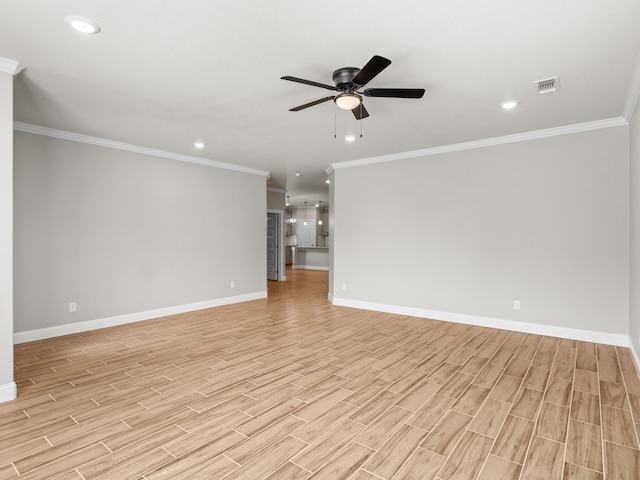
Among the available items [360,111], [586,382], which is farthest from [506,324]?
[360,111]

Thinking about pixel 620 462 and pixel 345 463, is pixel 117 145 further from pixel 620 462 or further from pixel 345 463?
pixel 620 462

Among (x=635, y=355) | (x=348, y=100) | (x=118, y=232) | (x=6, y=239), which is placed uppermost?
(x=348, y=100)

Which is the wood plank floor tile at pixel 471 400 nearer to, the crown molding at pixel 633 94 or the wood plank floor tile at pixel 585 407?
the wood plank floor tile at pixel 585 407


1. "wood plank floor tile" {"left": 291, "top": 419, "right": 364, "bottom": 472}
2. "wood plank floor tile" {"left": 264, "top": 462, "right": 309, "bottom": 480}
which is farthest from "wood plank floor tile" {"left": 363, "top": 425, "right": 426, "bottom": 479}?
"wood plank floor tile" {"left": 264, "top": 462, "right": 309, "bottom": 480}

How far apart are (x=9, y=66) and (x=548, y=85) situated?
465 centimetres

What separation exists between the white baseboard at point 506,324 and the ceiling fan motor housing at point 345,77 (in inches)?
156

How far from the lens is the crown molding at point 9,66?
106 inches

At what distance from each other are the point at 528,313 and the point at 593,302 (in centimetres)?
74

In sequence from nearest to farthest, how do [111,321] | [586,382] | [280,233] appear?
→ 1. [586,382]
2. [111,321]
3. [280,233]

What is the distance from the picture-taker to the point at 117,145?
512 centimetres

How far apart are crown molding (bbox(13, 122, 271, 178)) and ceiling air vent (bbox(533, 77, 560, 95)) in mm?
5100

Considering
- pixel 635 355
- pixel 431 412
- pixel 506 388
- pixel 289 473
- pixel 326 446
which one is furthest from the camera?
pixel 635 355

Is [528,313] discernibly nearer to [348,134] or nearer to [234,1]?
[348,134]

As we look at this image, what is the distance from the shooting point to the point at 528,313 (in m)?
4.70
